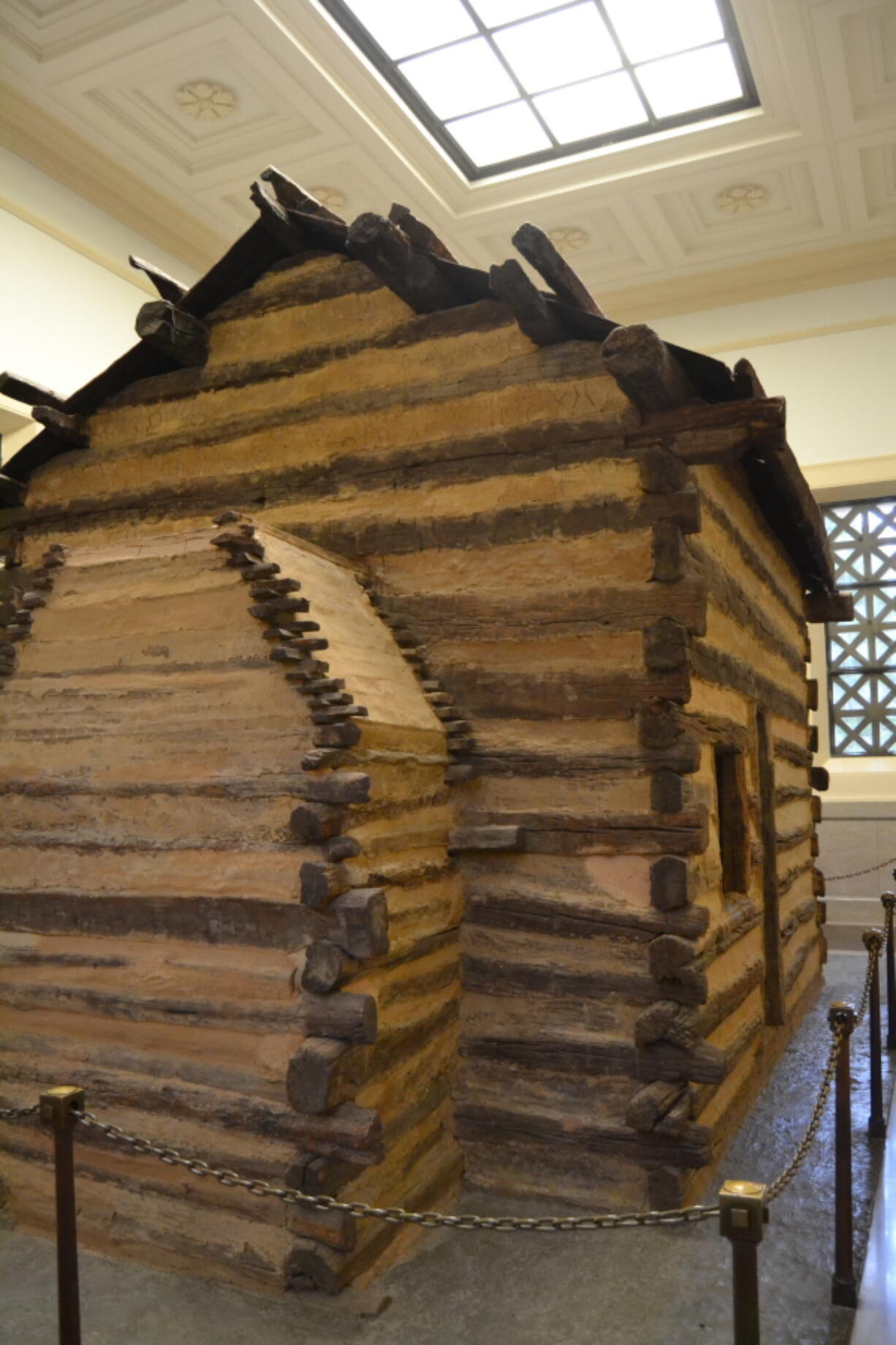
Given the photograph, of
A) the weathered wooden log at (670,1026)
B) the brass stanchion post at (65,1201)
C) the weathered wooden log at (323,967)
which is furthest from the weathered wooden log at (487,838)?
the brass stanchion post at (65,1201)

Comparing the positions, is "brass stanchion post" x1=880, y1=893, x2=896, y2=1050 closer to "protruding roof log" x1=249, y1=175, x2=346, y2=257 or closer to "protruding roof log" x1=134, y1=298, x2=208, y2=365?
"protruding roof log" x1=249, y1=175, x2=346, y2=257

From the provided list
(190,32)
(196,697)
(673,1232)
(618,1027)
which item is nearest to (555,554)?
(196,697)

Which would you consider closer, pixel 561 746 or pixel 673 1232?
pixel 673 1232

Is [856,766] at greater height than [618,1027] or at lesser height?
greater

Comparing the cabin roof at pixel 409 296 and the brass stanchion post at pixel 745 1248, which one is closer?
the brass stanchion post at pixel 745 1248

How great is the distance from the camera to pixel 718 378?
5.27m

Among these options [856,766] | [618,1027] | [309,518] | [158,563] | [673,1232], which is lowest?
[673,1232]

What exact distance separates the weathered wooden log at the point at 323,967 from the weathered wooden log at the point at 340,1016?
0.05 meters

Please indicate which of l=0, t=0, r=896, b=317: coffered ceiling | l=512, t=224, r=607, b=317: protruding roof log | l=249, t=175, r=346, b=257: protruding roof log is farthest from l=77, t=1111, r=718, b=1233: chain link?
l=0, t=0, r=896, b=317: coffered ceiling

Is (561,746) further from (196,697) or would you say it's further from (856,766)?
(856,766)

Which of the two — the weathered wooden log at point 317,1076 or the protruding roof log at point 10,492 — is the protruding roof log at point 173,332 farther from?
the weathered wooden log at point 317,1076

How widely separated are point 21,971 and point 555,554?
10.8 ft

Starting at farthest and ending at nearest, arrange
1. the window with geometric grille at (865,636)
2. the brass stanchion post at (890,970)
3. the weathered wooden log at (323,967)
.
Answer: the window with geometric grille at (865,636), the brass stanchion post at (890,970), the weathered wooden log at (323,967)

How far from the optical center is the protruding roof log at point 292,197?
609cm
